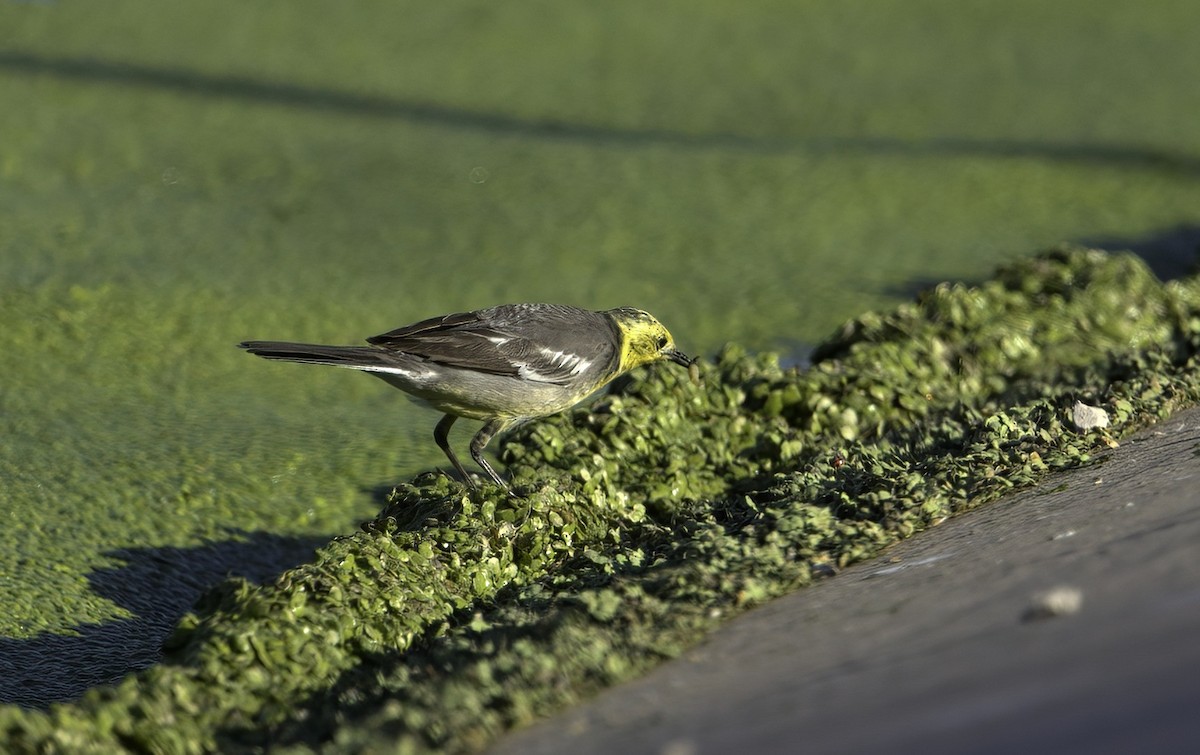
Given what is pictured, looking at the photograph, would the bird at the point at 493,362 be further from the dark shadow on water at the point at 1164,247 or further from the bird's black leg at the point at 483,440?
the dark shadow on water at the point at 1164,247

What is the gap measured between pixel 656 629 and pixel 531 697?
1.29 feet

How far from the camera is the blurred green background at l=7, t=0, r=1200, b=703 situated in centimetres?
432

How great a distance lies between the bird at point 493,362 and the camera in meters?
4.12

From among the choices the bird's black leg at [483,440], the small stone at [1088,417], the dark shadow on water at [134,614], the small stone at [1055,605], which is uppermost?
the bird's black leg at [483,440]

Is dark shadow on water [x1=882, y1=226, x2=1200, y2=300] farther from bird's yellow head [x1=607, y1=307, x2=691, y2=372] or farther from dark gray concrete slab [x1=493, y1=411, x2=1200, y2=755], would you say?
dark gray concrete slab [x1=493, y1=411, x2=1200, y2=755]

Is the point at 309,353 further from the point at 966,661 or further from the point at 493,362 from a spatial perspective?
the point at 966,661

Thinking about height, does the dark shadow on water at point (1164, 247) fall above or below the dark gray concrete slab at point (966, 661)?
above

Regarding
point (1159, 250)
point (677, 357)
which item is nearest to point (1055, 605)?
point (677, 357)

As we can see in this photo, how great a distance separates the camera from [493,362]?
13.7ft

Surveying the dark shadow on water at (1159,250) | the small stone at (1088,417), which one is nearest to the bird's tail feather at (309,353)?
the small stone at (1088,417)

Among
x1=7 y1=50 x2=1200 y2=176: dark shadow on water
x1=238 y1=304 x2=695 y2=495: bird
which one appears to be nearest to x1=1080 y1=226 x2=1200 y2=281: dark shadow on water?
x1=7 y1=50 x2=1200 y2=176: dark shadow on water

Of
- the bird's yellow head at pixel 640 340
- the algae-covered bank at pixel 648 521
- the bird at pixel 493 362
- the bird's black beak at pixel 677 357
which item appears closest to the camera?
the algae-covered bank at pixel 648 521

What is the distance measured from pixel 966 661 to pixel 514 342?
2319mm

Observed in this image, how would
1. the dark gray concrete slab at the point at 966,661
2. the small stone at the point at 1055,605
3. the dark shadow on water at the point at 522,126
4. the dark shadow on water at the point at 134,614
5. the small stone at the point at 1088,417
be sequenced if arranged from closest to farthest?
the dark gray concrete slab at the point at 966,661, the small stone at the point at 1055,605, the dark shadow on water at the point at 134,614, the small stone at the point at 1088,417, the dark shadow on water at the point at 522,126
